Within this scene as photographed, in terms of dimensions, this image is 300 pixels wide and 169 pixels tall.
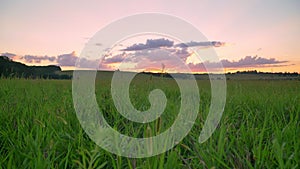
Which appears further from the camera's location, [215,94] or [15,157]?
[215,94]

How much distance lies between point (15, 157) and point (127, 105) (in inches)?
74.4

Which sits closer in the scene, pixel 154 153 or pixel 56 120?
pixel 154 153

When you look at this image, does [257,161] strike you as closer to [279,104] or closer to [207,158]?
[207,158]

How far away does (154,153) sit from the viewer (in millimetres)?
1791

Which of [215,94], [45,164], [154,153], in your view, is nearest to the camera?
[45,164]

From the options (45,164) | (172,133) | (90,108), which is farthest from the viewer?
(90,108)

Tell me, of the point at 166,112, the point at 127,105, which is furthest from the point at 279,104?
the point at 127,105

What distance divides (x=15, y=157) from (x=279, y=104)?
10.5 ft

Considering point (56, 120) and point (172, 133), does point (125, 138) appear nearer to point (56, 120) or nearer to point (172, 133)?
point (172, 133)

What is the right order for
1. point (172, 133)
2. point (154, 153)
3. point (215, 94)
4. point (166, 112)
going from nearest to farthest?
point (154, 153) < point (172, 133) < point (166, 112) < point (215, 94)

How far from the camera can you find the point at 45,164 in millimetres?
1652

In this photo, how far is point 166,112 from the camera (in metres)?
3.26

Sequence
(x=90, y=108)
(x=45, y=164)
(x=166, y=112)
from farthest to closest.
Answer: (x=90, y=108) < (x=166, y=112) < (x=45, y=164)

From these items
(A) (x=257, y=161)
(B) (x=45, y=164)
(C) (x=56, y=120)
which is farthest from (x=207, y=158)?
(C) (x=56, y=120)
